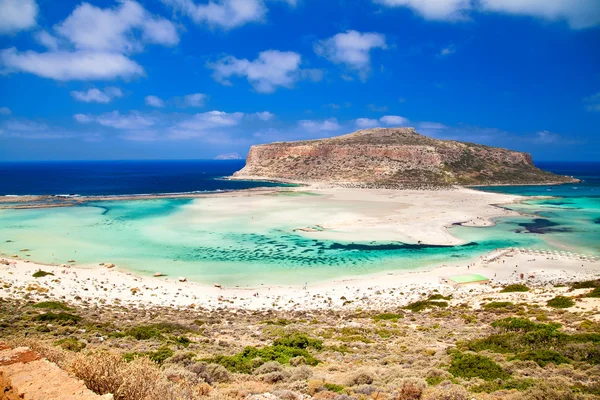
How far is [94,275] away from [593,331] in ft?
89.9

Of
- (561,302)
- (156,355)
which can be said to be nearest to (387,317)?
(561,302)

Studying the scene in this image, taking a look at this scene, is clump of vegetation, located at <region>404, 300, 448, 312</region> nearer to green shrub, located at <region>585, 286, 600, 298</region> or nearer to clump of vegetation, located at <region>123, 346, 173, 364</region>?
green shrub, located at <region>585, 286, 600, 298</region>

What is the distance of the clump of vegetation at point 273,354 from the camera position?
9836 mm

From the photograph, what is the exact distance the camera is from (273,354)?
10898 millimetres

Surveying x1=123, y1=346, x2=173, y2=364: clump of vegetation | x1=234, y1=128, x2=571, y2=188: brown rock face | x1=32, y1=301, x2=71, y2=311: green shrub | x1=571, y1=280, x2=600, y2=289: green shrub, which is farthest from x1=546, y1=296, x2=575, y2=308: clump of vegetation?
x1=234, y1=128, x2=571, y2=188: brown rock face

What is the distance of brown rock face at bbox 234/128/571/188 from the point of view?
101 metres

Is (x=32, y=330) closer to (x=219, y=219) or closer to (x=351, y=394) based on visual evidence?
(x=351, y=394)

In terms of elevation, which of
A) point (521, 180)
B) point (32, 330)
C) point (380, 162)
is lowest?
point (32, 330)

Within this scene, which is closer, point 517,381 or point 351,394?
point 351,394

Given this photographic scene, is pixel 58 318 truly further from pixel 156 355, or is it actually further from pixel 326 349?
pixel 326 349

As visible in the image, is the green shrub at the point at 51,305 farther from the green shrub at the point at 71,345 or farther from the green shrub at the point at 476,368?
the green shrub at the point at 476,368

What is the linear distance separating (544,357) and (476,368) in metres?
2.28

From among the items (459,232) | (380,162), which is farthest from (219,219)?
(380,162)

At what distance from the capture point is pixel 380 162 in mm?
108625
